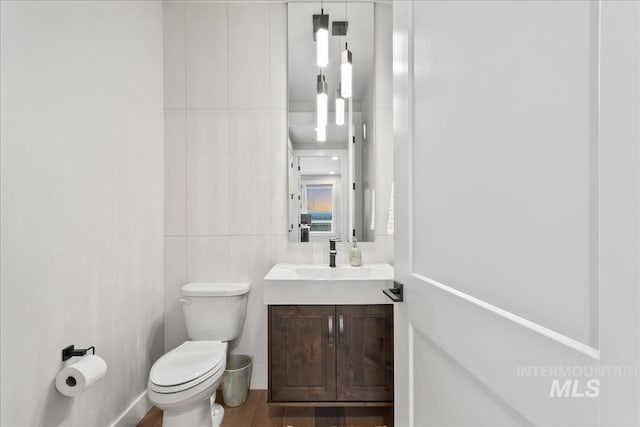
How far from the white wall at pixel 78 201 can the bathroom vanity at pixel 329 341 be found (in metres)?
0.79

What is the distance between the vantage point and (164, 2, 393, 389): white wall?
2.15 m

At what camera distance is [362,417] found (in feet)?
6.02

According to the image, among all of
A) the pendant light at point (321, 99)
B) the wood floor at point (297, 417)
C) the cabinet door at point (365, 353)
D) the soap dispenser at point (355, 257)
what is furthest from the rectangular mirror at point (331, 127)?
the wood floor at point (297, 417)

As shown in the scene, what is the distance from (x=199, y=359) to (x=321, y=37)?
6.53ft

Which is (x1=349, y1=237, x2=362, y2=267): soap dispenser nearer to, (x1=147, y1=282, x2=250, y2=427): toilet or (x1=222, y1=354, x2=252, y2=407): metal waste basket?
(x1=147, y1=282, x2=250, y2=427): toilet

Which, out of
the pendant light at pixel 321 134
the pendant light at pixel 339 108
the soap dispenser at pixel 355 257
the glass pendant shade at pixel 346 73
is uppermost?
the glass pendant shade at pixel 346 73

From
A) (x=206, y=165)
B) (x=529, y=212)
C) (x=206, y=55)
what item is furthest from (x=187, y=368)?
(x=206, y=55)

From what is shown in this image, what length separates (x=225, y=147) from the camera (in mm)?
2172

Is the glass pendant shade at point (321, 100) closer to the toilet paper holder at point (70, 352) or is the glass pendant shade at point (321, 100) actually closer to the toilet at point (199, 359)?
the toilet at point (199, 359)

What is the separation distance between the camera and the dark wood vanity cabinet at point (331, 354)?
1.75m

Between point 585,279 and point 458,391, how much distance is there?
0.38m

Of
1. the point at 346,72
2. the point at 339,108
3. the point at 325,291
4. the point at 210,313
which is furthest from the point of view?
the point at 339,108

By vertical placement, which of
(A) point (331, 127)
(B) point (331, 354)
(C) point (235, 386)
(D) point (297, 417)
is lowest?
(D) point (297, 417)

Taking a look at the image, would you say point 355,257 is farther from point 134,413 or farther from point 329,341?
point 134,413
